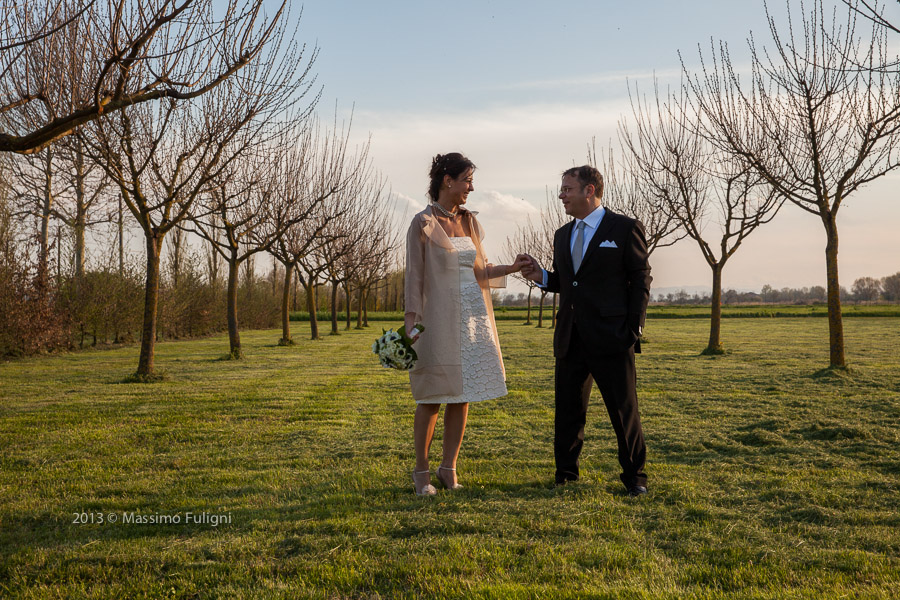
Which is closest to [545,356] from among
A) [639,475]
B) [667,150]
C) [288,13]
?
[667,150]

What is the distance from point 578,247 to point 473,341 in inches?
36.8

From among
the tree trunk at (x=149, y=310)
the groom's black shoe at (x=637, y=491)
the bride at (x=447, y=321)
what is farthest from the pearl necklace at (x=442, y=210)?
the tree trunk at (x=149, y=310)

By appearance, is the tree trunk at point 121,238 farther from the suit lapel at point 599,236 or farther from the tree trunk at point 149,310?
the suit lapel at point 599,236

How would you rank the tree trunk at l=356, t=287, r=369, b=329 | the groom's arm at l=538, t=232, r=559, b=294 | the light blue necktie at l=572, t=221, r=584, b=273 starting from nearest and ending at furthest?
the light blue necktie at l=572, t=221, r=584, b=273 → the groom's arm at l=538, t=232, r=559, b=294 → the tree trunk at l=356, t=287, r=369, b=329

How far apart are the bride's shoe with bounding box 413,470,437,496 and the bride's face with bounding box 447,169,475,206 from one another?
1760 mm

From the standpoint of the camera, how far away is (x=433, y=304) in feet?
13.5

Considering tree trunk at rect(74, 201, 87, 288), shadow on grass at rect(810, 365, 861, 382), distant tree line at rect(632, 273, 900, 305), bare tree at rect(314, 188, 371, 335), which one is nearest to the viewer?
shadow on grass at rect(810, 365, 861, 382)

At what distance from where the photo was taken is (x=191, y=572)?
285cm

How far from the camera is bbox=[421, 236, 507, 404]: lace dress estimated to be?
4.09 m

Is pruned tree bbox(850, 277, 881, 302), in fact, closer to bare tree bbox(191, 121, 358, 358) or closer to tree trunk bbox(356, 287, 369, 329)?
tree trunk bbox(356, 287, 369, 329)

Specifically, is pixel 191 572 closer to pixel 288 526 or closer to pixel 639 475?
pixel 288 526

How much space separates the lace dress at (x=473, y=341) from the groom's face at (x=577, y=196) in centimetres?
71

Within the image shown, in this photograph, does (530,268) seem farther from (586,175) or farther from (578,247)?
(586,175)

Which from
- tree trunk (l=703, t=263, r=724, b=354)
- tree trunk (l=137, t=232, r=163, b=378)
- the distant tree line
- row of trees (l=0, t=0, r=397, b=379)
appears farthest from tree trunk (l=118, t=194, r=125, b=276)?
the distant tree line
